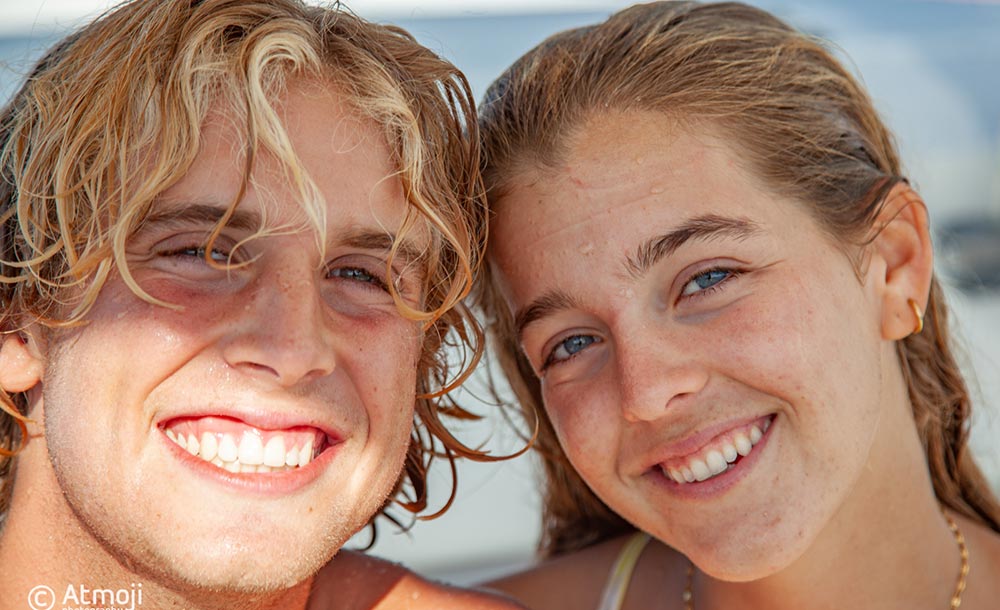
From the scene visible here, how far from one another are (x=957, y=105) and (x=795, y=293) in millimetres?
2805

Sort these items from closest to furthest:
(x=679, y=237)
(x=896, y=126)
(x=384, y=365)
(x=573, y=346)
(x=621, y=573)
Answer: (x=384, y=365)
(x=679, y=237)
(x=573, y=346)
(x=621, y=573)
(x=896, y=126)

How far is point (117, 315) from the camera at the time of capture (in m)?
2.07

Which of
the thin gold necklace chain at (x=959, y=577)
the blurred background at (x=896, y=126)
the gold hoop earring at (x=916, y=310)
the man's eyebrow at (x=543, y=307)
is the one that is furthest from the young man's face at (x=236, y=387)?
the blurred background at (x=896, y=126)

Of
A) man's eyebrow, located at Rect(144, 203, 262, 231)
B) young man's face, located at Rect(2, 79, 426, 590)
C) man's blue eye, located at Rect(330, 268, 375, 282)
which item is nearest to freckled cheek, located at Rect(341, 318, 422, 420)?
young man's face, located at Rect(2, 79, 426, 590)

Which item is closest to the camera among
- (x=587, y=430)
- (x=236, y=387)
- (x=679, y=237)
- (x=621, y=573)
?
(x=236, y=387)

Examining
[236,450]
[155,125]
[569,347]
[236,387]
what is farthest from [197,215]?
[569,347]

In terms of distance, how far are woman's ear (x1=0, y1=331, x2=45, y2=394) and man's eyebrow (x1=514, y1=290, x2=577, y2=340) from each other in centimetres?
103

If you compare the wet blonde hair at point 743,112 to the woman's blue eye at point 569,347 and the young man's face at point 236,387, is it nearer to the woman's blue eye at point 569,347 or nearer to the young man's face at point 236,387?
the woman's blue eye at point 569,347

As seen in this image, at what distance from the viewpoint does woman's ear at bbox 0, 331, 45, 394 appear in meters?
2.23

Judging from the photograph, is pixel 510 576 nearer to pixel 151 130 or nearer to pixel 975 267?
pixel 151 130

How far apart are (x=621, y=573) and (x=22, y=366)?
5.36ft

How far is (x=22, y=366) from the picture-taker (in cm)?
224

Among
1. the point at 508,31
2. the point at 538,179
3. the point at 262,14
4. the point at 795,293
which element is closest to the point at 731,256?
the point at 795,293

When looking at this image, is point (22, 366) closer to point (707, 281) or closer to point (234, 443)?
point (234, 443)
